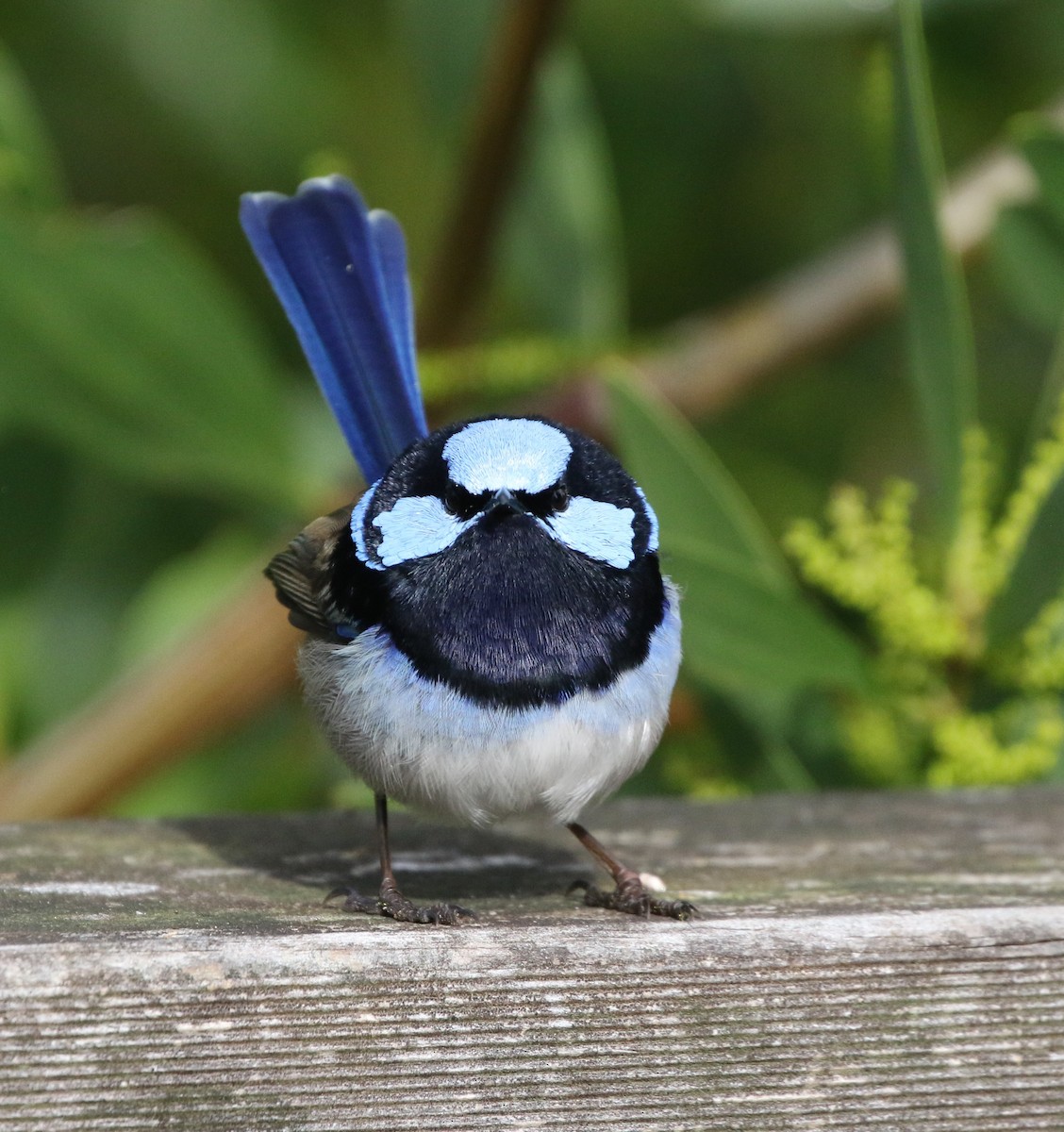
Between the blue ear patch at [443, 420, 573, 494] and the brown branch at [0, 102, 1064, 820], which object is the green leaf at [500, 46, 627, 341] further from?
the blue ear patch at [443, 420, 573, 494]

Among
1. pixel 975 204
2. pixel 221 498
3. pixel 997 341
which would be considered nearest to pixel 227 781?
pixel 221 498

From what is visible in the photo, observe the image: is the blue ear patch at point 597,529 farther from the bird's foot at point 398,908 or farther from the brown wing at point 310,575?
the bird's foot at point 398,908

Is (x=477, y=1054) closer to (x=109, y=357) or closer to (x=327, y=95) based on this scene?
(x=109, y=357)

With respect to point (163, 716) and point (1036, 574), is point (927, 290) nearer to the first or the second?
point (1036, 574)

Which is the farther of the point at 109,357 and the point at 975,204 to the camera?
the point at 975,204

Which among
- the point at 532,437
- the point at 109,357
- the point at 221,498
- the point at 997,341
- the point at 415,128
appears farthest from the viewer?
the point at 415,128

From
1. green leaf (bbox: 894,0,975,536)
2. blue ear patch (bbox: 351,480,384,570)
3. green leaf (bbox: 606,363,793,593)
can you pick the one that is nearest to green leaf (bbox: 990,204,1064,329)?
green leaf (bbox: 894,0,975,536)
